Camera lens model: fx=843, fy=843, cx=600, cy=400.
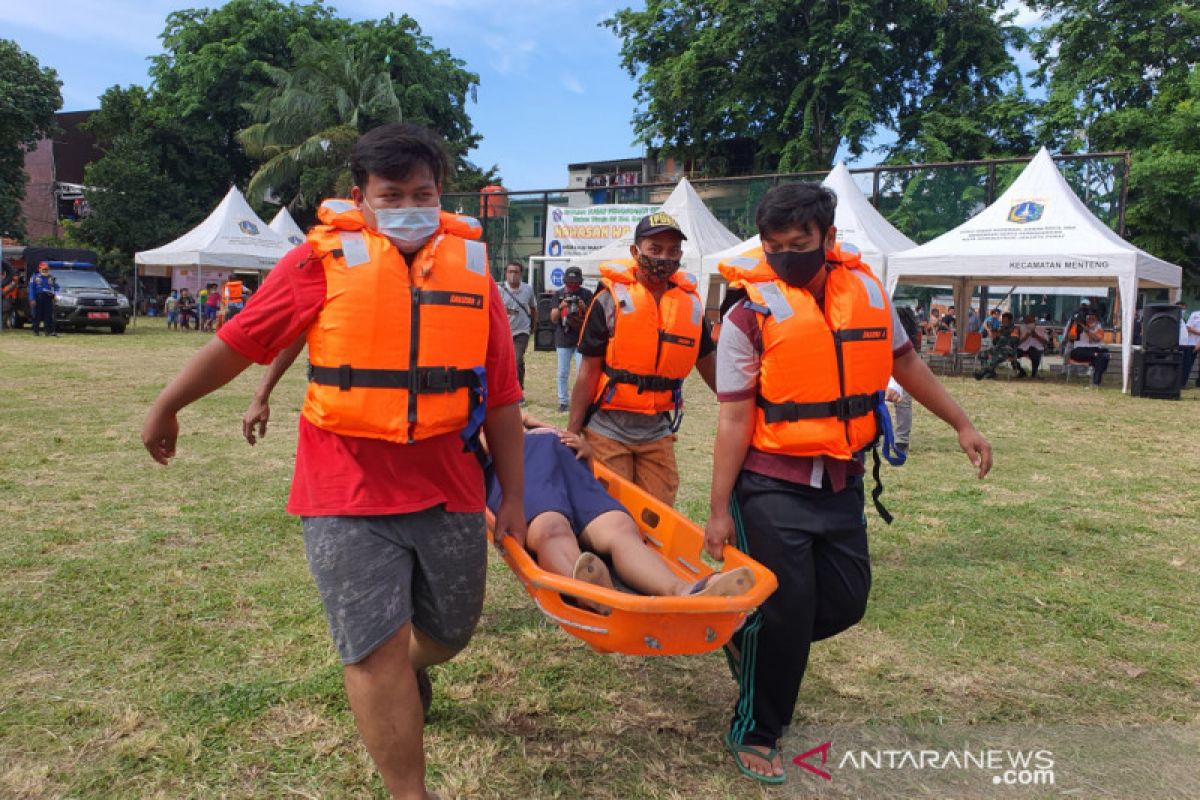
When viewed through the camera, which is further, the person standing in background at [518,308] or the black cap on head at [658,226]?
the person standing in background at [518,308]

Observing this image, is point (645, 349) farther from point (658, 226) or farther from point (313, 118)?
point (313, 118)

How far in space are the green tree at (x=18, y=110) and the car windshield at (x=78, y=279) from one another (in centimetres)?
1100

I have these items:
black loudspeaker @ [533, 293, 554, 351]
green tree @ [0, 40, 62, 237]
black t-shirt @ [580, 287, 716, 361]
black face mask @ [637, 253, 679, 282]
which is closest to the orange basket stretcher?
black t-shirt @ [580, 287, 716, 361]

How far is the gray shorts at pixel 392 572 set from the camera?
2.17 m

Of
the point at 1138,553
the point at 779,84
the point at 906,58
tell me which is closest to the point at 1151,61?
the point at 906,58

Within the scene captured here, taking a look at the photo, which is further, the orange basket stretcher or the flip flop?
the flip flop

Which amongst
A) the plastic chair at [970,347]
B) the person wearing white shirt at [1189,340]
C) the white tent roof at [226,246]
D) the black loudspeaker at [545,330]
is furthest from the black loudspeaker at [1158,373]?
the white tent roof at [226,246]

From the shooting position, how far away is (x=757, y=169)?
39.5 meters

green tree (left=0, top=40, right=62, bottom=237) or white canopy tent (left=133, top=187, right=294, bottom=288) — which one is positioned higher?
green tree (left=0, top=40, right=62, bottom=237)

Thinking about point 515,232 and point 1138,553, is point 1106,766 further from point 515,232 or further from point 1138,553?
point 515,232

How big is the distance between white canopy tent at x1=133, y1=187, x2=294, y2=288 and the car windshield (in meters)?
1.13

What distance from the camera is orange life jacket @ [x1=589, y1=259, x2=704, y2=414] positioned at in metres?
3.93

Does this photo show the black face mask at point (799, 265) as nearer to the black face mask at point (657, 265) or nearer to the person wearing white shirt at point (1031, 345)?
the black face mask at point (657, 265)

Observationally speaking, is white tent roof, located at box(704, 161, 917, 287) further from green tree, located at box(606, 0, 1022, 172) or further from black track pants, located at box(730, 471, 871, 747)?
green tree, located at box(606, 0, 1022, 172)
